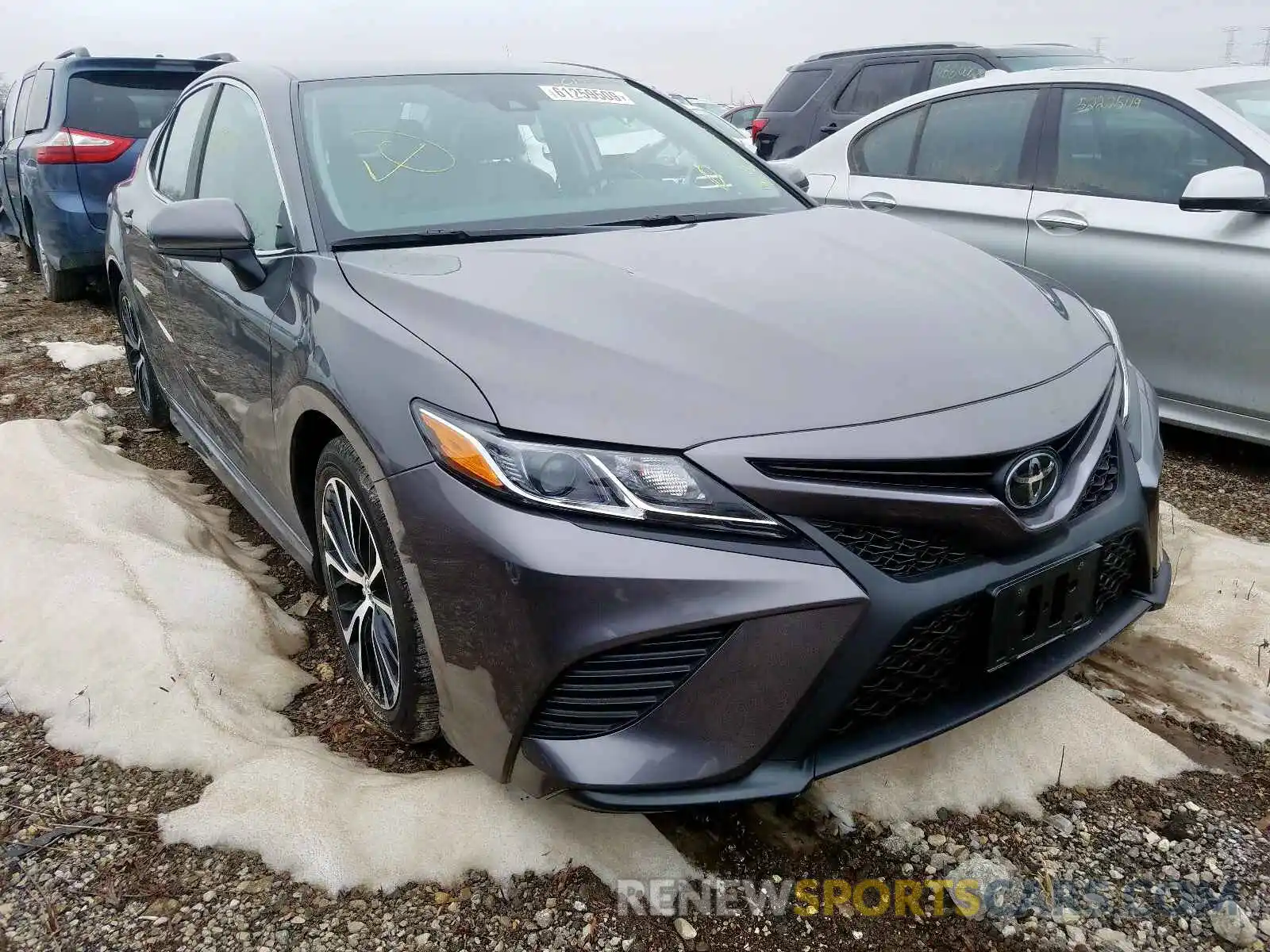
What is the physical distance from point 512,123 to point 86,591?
67.8 inches

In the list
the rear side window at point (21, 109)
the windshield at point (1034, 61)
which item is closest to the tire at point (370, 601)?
the windshield at point (1034, 61)

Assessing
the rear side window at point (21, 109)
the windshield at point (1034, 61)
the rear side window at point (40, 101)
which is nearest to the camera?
the rear side window at point (40, 101)

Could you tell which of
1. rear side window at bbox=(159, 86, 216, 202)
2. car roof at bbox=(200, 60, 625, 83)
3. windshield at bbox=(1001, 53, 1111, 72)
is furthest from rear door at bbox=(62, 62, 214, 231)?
windshield at bbox=(1001, 53, 1111, 72)

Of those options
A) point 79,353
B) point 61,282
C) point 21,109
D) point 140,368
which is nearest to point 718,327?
point 140,368

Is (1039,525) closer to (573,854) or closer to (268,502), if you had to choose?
(573,854)

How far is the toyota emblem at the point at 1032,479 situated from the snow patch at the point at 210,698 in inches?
35.8

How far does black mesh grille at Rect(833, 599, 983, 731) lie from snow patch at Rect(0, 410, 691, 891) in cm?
50

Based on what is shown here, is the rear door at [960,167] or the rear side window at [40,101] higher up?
the rear side window at [40,101]

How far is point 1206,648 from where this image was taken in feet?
8.14

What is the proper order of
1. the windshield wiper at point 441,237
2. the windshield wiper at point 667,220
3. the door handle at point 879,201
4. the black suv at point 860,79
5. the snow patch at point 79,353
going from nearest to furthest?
the windshield wiper at point 441,237, the windshield wiper at point 667,220, the door handle at point 879,201, the snow patch at point 79,353, the black suv at point 860,79

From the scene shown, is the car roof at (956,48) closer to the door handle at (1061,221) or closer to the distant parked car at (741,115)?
the door handle at (1061,221)

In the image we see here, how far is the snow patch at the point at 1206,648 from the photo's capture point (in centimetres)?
229

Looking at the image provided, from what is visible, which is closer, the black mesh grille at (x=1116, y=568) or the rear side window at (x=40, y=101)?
the black mesh grille at (x=1116, y=568)

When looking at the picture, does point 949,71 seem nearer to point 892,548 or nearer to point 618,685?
point 892,548
